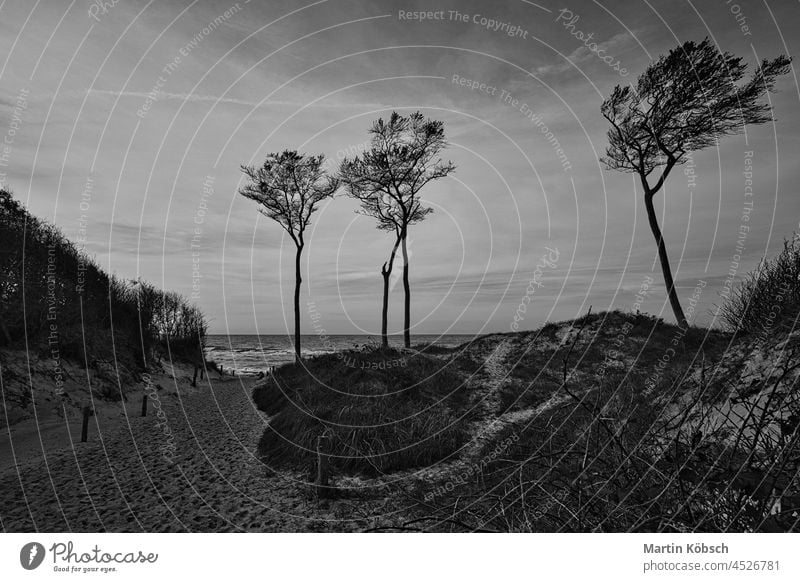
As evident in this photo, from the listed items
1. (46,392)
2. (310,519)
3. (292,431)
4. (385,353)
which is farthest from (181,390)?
(310,519)

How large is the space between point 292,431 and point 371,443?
2632 millimetres

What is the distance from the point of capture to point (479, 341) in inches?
779

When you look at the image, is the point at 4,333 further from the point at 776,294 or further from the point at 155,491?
the point at 776,294

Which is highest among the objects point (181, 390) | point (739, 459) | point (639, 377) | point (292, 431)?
point (739, 459)

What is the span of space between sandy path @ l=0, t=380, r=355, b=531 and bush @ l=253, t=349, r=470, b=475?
1029 mm

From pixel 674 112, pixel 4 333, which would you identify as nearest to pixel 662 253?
pixel 674 112

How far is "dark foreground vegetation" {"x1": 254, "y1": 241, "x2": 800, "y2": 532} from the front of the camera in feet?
6.29

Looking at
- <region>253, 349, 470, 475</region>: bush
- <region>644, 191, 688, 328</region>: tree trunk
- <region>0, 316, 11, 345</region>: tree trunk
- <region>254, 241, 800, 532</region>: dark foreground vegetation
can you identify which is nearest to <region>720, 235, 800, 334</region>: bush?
<region>254, 241, 800, 532</region>: dark foreground vegetation

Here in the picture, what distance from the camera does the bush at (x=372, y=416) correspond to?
9.01 metres

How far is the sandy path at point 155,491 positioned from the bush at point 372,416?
1029 mm

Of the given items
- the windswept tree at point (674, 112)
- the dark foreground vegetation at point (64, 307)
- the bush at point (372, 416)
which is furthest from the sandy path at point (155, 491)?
the windswept tree at point (674, 112)

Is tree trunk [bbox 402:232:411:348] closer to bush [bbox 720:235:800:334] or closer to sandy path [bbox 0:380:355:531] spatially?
sandy path [bbox 0:380:355:531]

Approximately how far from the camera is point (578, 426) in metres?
3.40

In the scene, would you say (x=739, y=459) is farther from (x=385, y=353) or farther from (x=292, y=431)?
(x=385, y=353)
